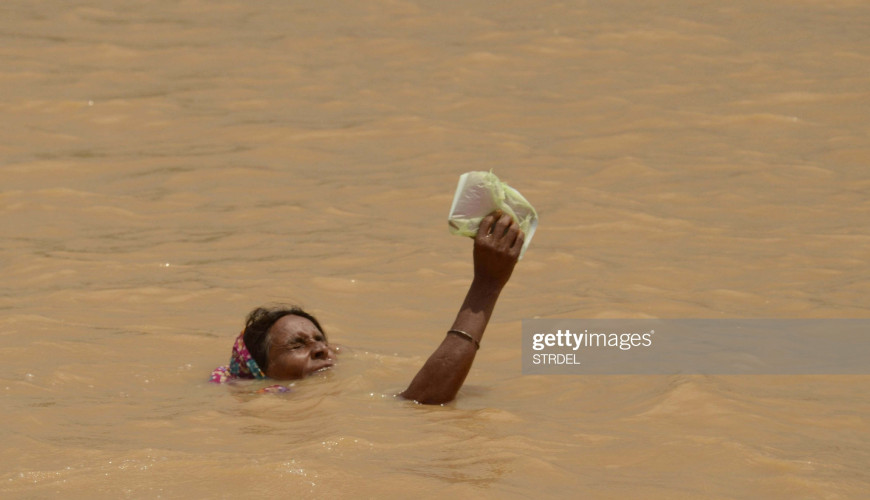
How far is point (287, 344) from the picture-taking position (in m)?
4.66

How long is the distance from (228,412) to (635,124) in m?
5.05

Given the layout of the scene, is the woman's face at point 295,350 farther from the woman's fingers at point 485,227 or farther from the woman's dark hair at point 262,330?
the woman's fingers at point 485,227

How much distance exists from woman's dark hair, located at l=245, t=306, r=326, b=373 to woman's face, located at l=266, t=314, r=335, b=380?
0.02 meters

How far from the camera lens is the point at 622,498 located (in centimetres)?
312

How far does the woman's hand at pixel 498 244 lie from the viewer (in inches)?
156

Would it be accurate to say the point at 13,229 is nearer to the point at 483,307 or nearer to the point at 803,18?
the point at 483,307

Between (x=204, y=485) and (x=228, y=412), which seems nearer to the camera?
(x=204, y=485)

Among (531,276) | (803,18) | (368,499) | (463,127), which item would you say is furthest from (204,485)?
(803,18)

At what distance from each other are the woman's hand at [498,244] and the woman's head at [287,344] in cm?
92

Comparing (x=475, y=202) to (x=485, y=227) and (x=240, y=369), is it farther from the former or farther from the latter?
(x=240, y=369)
